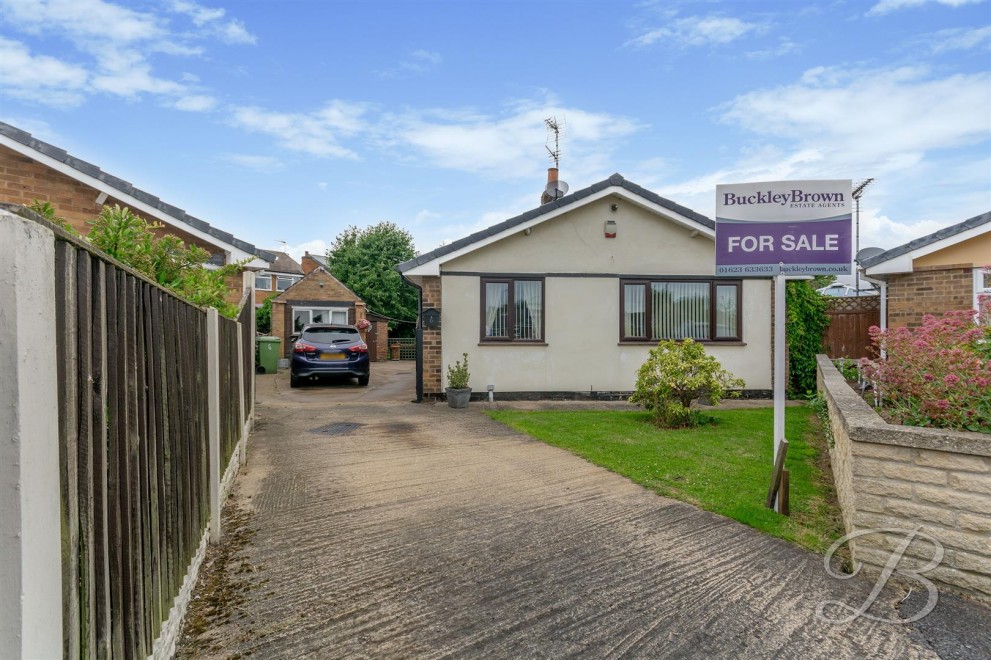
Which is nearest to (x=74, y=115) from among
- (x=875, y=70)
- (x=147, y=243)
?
(x=147, y=243)

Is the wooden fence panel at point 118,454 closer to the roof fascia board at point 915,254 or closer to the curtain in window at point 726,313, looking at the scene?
the curtain in window at point 726,313

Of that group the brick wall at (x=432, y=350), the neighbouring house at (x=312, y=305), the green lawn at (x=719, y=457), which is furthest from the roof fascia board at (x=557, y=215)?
the neighbouring house at (x=312, y=305)

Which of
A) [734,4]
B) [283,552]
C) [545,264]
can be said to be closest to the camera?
[283,552]

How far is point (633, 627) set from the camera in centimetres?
279

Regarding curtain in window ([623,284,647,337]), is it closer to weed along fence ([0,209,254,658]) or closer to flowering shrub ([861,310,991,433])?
flowering shrub ([861,310,991,433])

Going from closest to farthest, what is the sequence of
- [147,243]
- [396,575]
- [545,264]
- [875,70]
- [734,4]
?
[396,575]
[147,243]
[734,4]
[875,70]
[545,264]

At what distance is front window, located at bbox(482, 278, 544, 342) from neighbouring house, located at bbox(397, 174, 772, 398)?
0.02 m

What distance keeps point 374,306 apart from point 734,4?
27067 millimetres

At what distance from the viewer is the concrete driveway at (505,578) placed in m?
2.66

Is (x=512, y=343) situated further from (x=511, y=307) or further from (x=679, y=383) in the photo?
(x=679, y=383)

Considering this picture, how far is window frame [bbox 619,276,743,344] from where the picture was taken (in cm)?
1170

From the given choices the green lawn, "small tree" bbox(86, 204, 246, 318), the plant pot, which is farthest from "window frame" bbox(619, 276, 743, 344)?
"small tree" bbox(86, 204, 246, 318)

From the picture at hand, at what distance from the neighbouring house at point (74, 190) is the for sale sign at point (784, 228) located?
265 inches

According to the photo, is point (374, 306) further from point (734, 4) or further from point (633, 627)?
point (633, 627)
